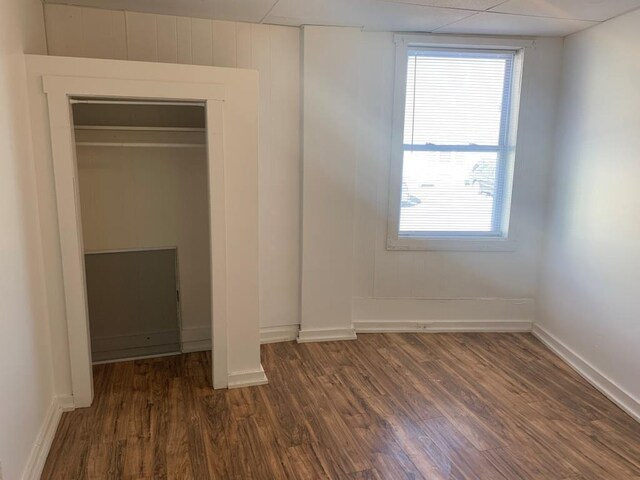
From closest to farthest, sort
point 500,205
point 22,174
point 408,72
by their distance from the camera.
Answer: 1. point 22,174
2. point 408,72
3. point 500,205

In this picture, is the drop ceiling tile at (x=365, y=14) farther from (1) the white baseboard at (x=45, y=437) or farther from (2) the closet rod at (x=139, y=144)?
(1) the white baseboard at (x=45, y=437)

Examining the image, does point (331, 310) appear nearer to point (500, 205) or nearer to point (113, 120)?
point (500, 205)

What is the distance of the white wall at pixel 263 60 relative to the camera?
3.09 metres

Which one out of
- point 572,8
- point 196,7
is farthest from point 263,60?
point 572,8

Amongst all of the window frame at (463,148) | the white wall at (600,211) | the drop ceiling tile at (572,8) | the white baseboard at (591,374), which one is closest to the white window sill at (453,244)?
the window frame at (463,148)

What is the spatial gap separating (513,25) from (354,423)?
2.88 metres

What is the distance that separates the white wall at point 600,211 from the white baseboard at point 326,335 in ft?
5.34

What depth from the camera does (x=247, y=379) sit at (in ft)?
10.2

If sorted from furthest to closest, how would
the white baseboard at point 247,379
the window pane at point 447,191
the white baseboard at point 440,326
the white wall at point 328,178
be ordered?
the white baseboard at point 440,326, the window pane at point 447,191, the white wall at point 328,178, the white baseboard at point 247,379

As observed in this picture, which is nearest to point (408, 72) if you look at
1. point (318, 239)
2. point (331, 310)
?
point (318, 239)

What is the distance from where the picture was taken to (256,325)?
3.10 meters

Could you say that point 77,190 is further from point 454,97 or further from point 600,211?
point 600,211

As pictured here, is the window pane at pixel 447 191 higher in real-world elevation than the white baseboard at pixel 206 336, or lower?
higher

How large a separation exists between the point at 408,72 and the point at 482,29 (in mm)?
599
